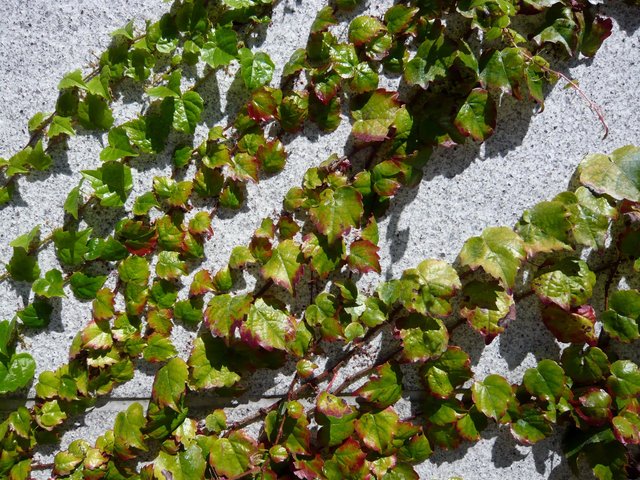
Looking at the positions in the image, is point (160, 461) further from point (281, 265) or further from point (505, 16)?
point (505, 16)

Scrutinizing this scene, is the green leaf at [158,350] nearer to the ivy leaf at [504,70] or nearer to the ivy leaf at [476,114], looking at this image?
the ivy leaf at [476,114]

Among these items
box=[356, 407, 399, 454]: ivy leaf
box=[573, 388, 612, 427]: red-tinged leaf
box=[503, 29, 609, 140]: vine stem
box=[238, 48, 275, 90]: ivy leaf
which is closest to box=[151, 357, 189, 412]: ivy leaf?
box=[356, 407, 399, 454]: ivy leaf

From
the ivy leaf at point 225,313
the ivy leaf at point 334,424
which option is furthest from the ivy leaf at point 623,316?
the ivy leaf at point 225,313

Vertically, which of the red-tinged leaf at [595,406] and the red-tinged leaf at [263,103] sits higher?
the red-tinged leaf at [263,103]

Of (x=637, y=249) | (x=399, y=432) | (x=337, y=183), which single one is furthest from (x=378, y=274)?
(x=637, y=249)

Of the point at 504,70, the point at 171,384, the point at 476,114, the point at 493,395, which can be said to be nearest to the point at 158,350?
the point at 171,384

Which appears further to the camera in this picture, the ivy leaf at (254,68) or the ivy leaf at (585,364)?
the ivy leaf at (585,364)
